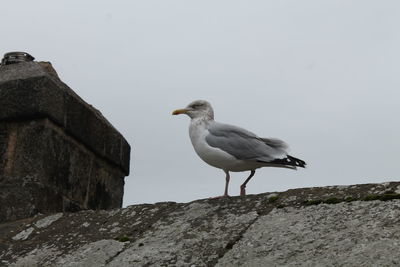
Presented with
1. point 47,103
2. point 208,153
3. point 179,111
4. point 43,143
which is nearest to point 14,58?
point 47,103

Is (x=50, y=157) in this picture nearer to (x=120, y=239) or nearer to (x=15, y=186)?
A: (x=15, y=186)

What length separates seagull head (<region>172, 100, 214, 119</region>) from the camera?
509 cm

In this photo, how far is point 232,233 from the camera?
3.25 meters

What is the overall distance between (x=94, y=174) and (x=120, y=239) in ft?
5.31

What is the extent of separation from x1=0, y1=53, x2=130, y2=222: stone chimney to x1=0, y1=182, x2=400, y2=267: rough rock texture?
0.50 metres

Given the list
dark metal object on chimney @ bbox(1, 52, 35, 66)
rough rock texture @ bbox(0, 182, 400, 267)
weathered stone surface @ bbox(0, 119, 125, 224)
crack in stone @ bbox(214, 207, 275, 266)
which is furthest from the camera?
dark metal object on chimney @ bbox(1, 52, 35, 66)

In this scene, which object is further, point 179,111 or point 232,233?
point 179,111

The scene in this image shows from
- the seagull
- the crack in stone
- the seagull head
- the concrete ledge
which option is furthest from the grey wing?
the crack in stone

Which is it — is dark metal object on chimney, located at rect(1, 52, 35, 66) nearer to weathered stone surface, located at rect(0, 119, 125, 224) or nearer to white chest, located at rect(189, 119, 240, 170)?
weathered stone surface, located at rect(0, 119, 125, 224)

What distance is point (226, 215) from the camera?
3.49 meters

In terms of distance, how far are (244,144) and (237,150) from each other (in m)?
0.07

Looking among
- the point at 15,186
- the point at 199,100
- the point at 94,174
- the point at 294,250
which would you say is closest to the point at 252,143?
the point at 199,100

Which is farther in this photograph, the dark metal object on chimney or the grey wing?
the dark metal object on chimney

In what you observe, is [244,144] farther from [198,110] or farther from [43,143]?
[43,143]
